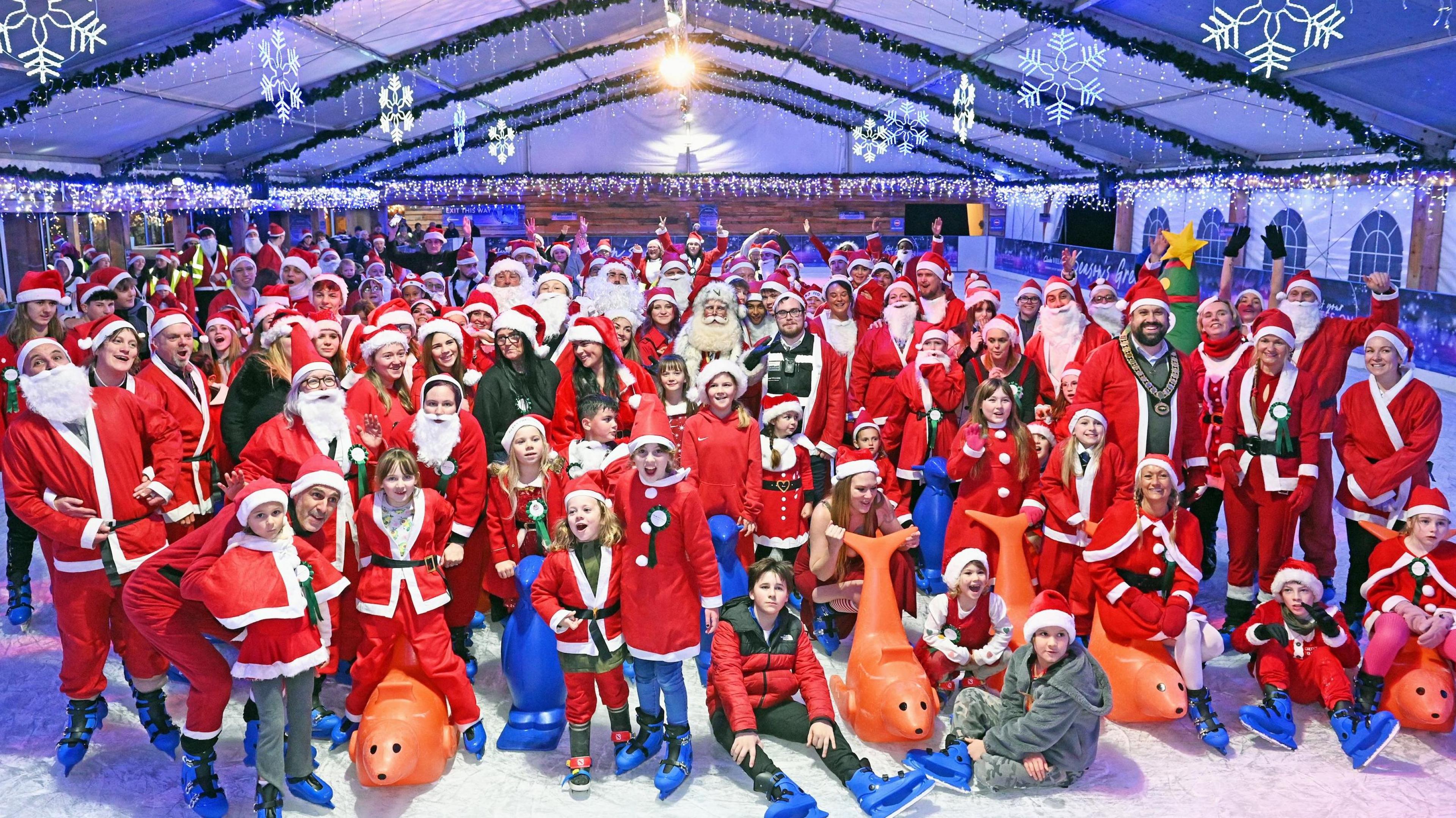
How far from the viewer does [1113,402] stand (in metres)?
5.07

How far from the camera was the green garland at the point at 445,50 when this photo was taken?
551 inches

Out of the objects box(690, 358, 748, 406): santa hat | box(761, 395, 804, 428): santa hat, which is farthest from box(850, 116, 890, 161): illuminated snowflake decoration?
box(690, 358, 748, 406): santa hat

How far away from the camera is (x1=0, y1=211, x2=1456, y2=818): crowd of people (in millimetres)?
3834

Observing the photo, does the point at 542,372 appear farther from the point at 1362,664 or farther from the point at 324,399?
the point at 1362,664

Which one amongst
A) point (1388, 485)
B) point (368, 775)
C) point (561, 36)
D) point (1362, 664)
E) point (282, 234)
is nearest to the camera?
point (368, 775)

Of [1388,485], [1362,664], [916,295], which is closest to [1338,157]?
[916,295]

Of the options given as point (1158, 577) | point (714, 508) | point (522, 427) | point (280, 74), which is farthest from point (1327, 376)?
point (280, 74)

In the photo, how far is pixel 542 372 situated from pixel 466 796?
7.94ft

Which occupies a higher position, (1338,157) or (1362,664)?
(1338,157)

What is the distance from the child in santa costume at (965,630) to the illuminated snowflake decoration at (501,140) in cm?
2016

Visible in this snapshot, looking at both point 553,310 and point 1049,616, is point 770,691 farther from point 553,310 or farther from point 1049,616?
point 553,310

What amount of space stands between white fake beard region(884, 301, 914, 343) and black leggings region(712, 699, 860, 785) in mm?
3233

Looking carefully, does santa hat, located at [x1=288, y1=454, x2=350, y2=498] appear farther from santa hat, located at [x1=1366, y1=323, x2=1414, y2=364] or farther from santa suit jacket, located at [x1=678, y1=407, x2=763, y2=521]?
santa hat, located at [x1=1366, y1=323, x2=1414, y2=364]

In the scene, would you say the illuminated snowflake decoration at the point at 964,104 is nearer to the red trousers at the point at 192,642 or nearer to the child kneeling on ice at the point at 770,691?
the child kneeling on ice at the point at 770,691
